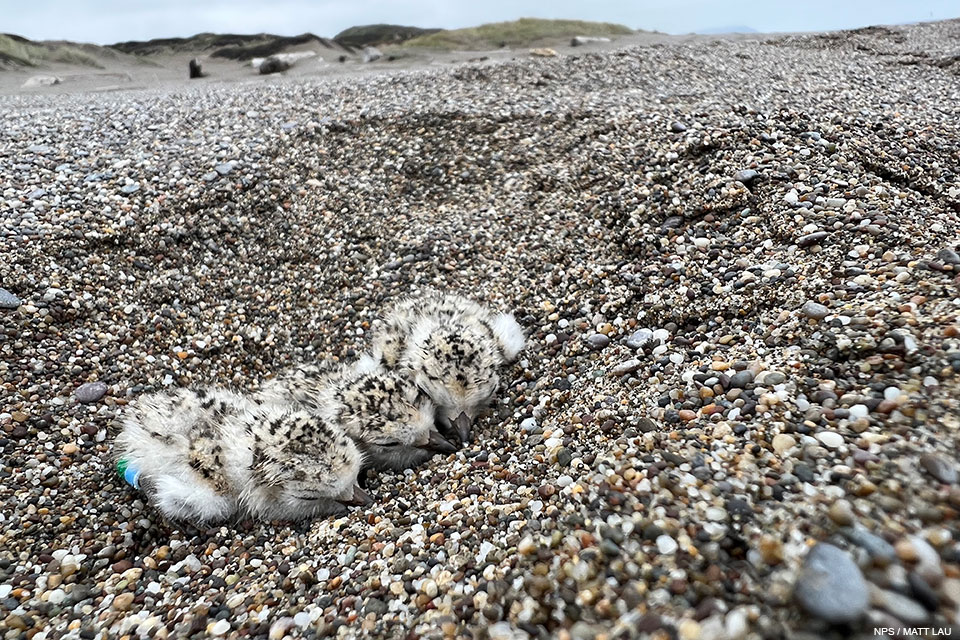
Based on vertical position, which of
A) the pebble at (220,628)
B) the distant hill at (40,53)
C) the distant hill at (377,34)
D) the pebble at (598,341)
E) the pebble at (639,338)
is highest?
the distant hill at (377,34)

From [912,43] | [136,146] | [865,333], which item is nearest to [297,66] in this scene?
[136,146]

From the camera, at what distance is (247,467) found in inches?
122

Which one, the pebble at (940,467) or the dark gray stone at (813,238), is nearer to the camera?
the pebble at (940,467)

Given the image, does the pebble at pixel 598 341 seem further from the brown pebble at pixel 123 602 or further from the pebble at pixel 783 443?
the brown pebble at pixel 123 602

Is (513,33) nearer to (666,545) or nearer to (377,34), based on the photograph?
(377,34)

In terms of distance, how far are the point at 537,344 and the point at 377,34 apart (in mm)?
22856

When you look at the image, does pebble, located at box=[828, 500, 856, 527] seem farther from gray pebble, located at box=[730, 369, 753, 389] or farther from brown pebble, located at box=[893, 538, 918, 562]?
gray pebble, located at box=[730, 369, 753, 389]

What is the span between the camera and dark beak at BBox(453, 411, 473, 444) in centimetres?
347

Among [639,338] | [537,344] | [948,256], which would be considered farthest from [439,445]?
[948,256]

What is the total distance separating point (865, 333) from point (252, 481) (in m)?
3.00

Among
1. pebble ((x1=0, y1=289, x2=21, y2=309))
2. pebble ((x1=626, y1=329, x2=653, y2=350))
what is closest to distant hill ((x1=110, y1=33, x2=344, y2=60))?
pebble ((x1=0, y1=289, x2=21, y2=309))

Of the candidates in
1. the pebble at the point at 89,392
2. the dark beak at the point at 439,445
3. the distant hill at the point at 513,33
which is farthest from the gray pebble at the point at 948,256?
the distant hill at the point at 513,33

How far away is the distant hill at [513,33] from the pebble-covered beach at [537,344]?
15.0 metres

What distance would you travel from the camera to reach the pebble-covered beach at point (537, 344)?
191 centimetres
